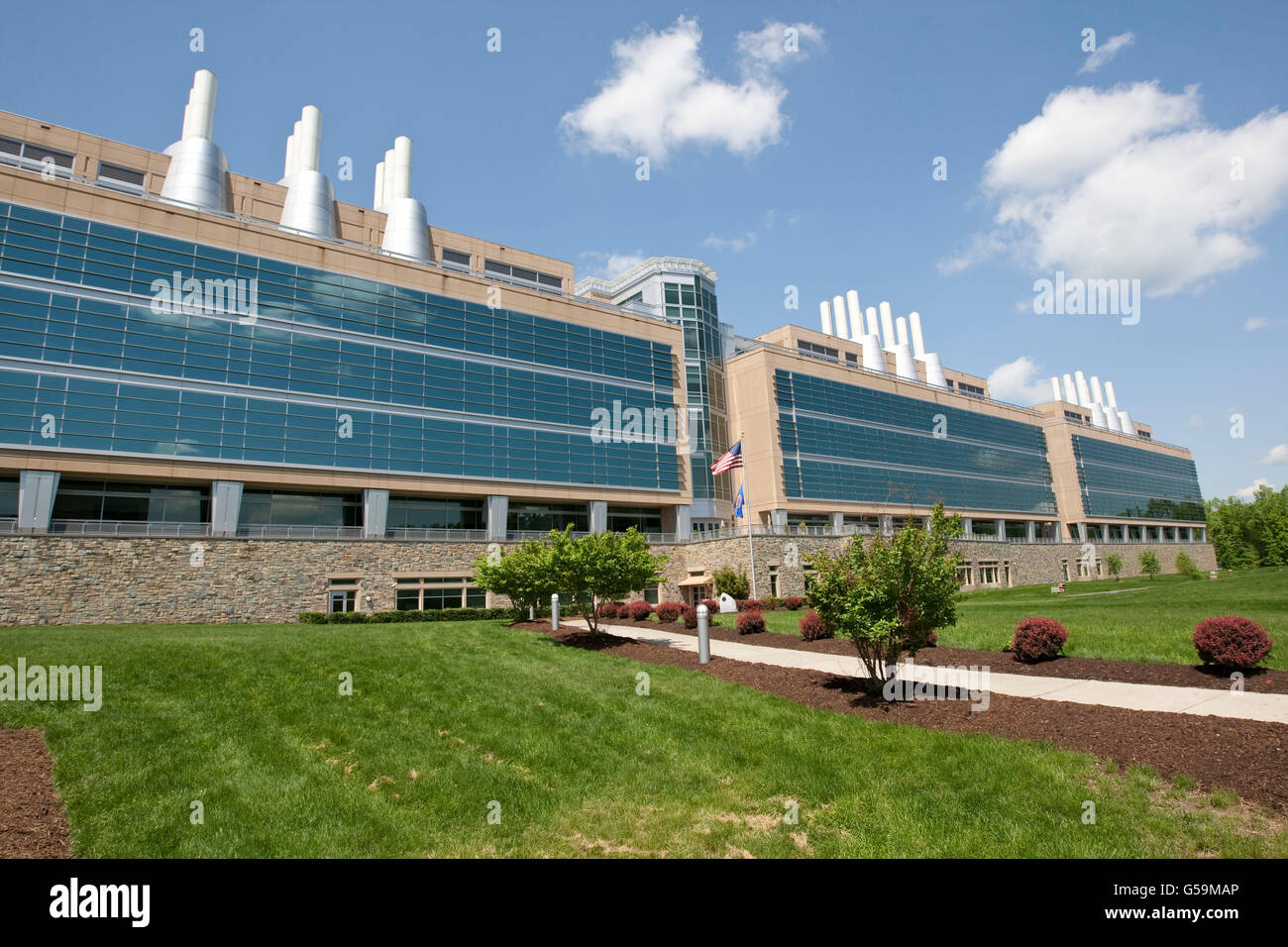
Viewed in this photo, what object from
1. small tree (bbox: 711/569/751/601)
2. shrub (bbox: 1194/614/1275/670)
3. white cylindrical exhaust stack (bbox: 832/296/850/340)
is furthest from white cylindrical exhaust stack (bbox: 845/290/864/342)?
shrub (bbox: 1194/614/1275/670)

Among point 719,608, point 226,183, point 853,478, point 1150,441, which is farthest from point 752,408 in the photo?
point 1150,441

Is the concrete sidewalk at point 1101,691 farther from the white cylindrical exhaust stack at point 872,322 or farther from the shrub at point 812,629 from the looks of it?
the white cylindrical exhaust stack at point 872,322

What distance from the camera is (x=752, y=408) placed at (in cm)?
5556

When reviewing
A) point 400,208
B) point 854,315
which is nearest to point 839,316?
point 854,315

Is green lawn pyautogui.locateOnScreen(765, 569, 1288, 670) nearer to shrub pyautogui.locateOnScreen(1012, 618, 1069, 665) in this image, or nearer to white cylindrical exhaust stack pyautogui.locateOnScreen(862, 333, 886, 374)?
shrub pyautogui.locateOnScreen(1012, 618, 1069, 665)

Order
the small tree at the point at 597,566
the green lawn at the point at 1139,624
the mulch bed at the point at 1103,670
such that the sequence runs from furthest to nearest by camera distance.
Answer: the small tree at the point at 597,566 → the green lawn at the point at 1139,624 → the mulch bed at the point at 1103,670

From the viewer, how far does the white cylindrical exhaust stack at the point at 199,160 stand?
41.5 meters

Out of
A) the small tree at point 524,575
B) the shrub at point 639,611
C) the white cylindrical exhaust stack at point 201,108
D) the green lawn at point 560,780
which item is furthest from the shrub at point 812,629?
the white cylindrical exhaust stack at point 201,108

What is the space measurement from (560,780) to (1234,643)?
1158cm

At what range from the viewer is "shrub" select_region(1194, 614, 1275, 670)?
430 inches

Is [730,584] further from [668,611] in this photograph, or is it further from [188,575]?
[188,575]

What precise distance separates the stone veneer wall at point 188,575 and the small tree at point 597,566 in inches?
391

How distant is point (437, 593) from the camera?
37.0 meters
